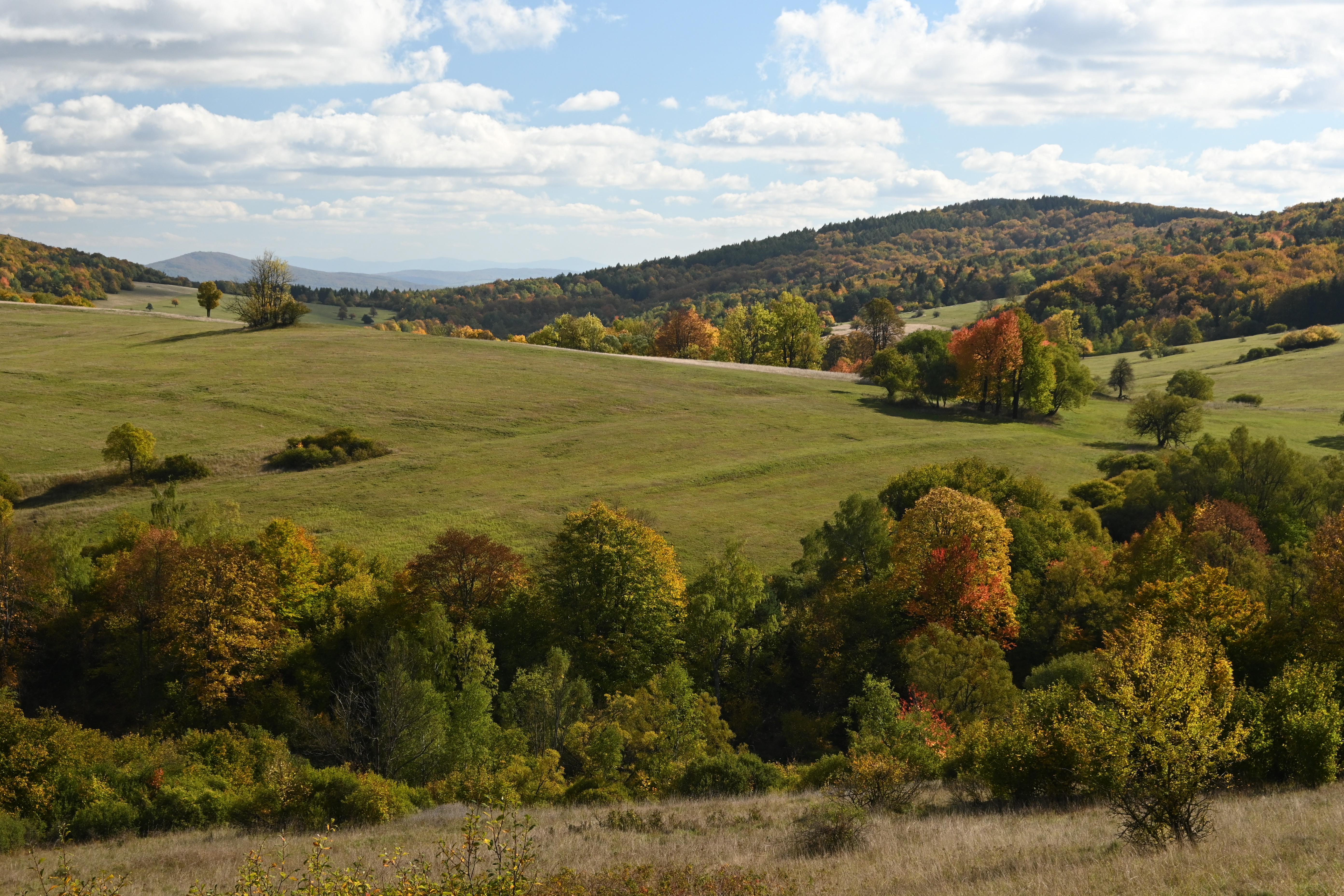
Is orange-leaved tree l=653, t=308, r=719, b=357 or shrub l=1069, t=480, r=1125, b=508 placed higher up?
orange-leaved tree l=653, t=308, r=719, b=357

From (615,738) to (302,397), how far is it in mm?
59128

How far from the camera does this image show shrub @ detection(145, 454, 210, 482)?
6400 centimetres

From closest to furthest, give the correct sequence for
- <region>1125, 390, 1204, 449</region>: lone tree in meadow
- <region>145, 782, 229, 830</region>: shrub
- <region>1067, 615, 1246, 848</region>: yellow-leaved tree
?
<region>1067, 615, 1246, 848</region>: yellow-leaved tree → <region>145, 782, 229, 830</region>: shrub → <region>1125, 390, 1204, 449</region>: lone tree in meadow

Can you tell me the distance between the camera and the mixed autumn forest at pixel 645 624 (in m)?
25.2

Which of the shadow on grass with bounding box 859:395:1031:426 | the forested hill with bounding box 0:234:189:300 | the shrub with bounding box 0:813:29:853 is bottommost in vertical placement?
the shrub with bounding box 0:813:29:853

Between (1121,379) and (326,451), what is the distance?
93144mm

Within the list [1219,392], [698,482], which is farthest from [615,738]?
[1219,392]

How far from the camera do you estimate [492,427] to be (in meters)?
80.9

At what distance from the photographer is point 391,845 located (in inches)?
877

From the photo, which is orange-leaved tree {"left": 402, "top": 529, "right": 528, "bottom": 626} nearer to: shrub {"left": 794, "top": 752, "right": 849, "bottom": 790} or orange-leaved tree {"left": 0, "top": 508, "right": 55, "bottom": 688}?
orange-leaved tree {"left": 0, "top": 508, "right": 55, "bottom": 688}

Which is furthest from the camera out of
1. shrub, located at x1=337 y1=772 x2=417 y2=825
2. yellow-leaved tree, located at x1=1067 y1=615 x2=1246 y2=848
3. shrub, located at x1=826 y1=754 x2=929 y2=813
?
shrub, located at x1=337 y1=772 x2=417 y2=825

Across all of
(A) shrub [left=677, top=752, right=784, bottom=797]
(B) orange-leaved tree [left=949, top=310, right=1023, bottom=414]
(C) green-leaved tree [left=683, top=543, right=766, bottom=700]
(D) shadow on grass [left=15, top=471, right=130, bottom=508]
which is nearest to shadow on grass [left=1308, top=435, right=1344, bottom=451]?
(B) orange-leaved tree [left=949, top=310, right=1023, bottom=414]

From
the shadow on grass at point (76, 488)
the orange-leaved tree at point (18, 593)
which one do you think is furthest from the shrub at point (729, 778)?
the shadow on grass at point (76, 488)

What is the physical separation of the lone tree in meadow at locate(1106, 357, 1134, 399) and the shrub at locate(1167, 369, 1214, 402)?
10.5 m
